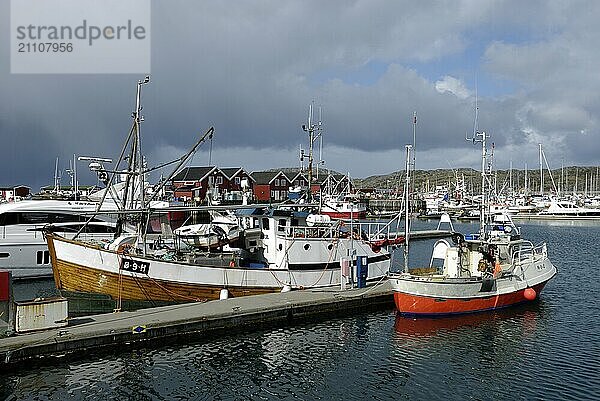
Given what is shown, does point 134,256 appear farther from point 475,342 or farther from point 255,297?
point 475,342

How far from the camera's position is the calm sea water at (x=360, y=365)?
15.9 m

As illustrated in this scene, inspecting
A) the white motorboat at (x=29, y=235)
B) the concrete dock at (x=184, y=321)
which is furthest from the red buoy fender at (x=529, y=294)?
the white motorboat at (x=29, y=235)

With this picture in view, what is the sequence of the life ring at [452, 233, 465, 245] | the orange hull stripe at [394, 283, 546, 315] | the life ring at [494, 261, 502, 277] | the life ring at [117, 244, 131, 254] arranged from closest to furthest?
the orange hull stripe at [394, 283, 546, 315] < the life ring at [117, 244, 131, 254] < the life ring at [494, 261, 502, 277] < the life ring at [452, 233, 465, 245]

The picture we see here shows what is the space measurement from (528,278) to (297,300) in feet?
35.0

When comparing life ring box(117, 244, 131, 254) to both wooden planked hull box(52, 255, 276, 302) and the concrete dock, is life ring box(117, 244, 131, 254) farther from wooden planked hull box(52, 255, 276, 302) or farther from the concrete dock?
the concrete dock

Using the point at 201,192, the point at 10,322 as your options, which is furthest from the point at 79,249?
the point at 201,192

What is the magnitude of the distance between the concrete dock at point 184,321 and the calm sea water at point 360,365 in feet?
1.34

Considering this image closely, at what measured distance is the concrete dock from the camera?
55.9 ft

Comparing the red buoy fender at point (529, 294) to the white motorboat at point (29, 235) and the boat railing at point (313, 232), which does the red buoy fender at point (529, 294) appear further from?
the white motorboat at point (29, 235)

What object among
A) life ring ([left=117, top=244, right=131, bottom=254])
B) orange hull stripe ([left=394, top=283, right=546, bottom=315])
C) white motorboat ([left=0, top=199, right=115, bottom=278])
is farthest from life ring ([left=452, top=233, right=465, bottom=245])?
white motorboat ([left=0, top=199, right=115, bottom=278])

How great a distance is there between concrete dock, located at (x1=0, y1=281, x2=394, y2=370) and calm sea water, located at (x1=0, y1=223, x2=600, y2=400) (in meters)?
0.41

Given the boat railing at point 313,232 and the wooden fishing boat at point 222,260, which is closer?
the wooden fishing boat at point 222,260

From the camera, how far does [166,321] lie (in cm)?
1958

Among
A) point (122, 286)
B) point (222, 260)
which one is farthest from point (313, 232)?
point (122, 286)
